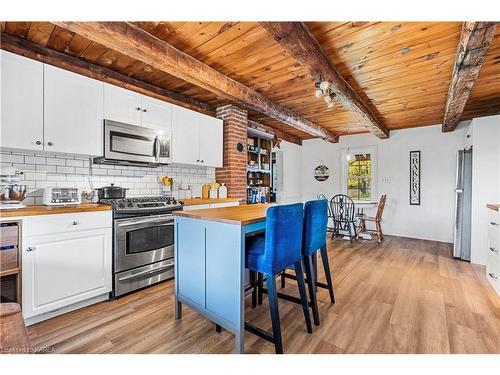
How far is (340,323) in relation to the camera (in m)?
1.90

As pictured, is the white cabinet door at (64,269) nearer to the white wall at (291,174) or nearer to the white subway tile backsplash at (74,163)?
the white subway tile backsplash at (74,163)

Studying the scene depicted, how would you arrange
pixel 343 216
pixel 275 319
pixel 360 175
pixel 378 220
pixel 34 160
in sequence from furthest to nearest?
pixel 360 175 < pixel 343 216 < pixel 378 220 < pixel 34 160 < pixel 275 319

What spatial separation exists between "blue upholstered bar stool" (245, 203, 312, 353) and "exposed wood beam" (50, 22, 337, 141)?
167 cm

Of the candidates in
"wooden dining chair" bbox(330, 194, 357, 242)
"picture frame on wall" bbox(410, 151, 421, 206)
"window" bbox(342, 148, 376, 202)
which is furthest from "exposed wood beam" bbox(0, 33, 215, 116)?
"picture frame on wall" bbox(410, 151, 421, 206)

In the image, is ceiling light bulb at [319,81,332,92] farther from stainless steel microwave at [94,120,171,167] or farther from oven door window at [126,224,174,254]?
oven door window at [126,224,174,254]

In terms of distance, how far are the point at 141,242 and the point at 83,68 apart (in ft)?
6.22

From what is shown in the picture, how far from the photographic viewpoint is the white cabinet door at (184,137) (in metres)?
3.10

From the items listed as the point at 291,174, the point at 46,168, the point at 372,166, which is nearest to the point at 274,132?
the point at 291,174

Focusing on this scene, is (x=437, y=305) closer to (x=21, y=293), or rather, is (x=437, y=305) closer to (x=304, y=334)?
(x=304, y=334)

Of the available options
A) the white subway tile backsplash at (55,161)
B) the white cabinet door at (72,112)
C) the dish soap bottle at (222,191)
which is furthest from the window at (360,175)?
the white subway tile backsplash at (55,161)

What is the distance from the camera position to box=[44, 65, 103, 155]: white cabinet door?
2090 millimetres

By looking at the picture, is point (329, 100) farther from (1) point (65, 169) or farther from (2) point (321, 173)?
(2) point (321, 173)
